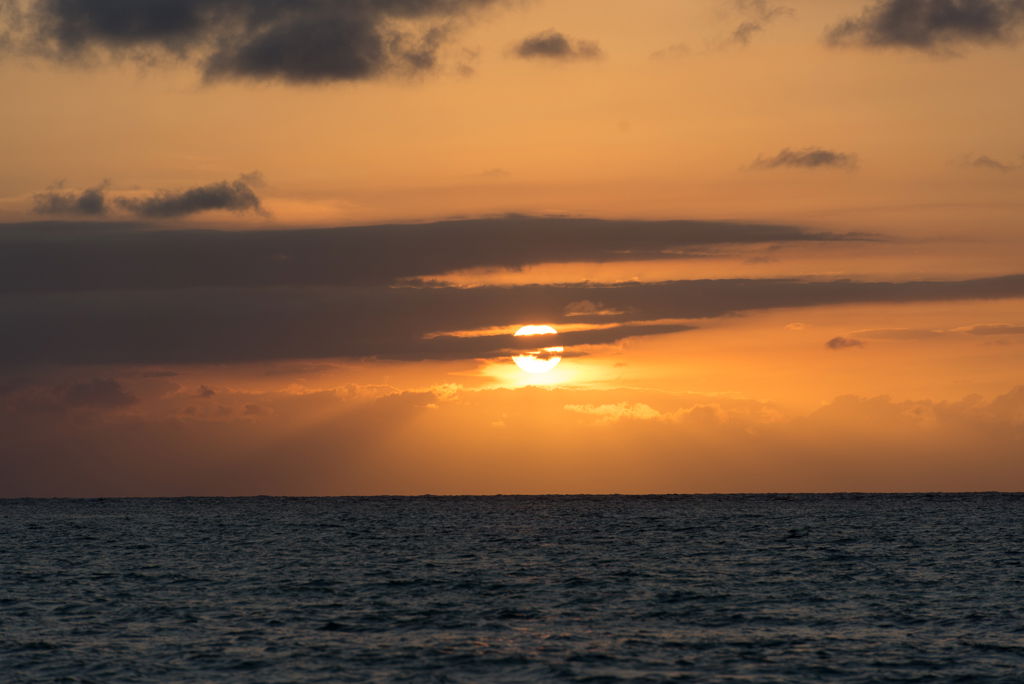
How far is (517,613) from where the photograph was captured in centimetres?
5941

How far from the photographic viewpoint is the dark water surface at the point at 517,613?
44750 millimetres

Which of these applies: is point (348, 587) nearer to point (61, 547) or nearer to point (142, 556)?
point (142, 556)

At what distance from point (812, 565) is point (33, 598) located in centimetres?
5207

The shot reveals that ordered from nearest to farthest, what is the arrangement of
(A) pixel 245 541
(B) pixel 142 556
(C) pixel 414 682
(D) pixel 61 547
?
(C) pixel 414 682, (B) pixel 142 556, (D) pixel 61 547, (A) pixel 245 541

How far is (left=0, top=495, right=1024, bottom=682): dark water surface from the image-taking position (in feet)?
147

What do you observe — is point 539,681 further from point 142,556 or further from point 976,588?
point 142,556

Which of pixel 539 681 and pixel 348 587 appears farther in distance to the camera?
pixel 348 587

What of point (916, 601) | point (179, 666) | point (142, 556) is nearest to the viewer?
point (179, 666)

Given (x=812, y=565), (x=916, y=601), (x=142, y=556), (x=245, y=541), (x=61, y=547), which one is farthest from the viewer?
(x=245, y=541)

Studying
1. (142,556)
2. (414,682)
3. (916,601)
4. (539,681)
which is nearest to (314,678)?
(414,682)

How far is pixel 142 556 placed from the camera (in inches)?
3944

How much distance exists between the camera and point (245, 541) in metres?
123

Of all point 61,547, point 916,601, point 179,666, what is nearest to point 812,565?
point 916,601

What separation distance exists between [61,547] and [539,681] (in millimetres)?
85969
